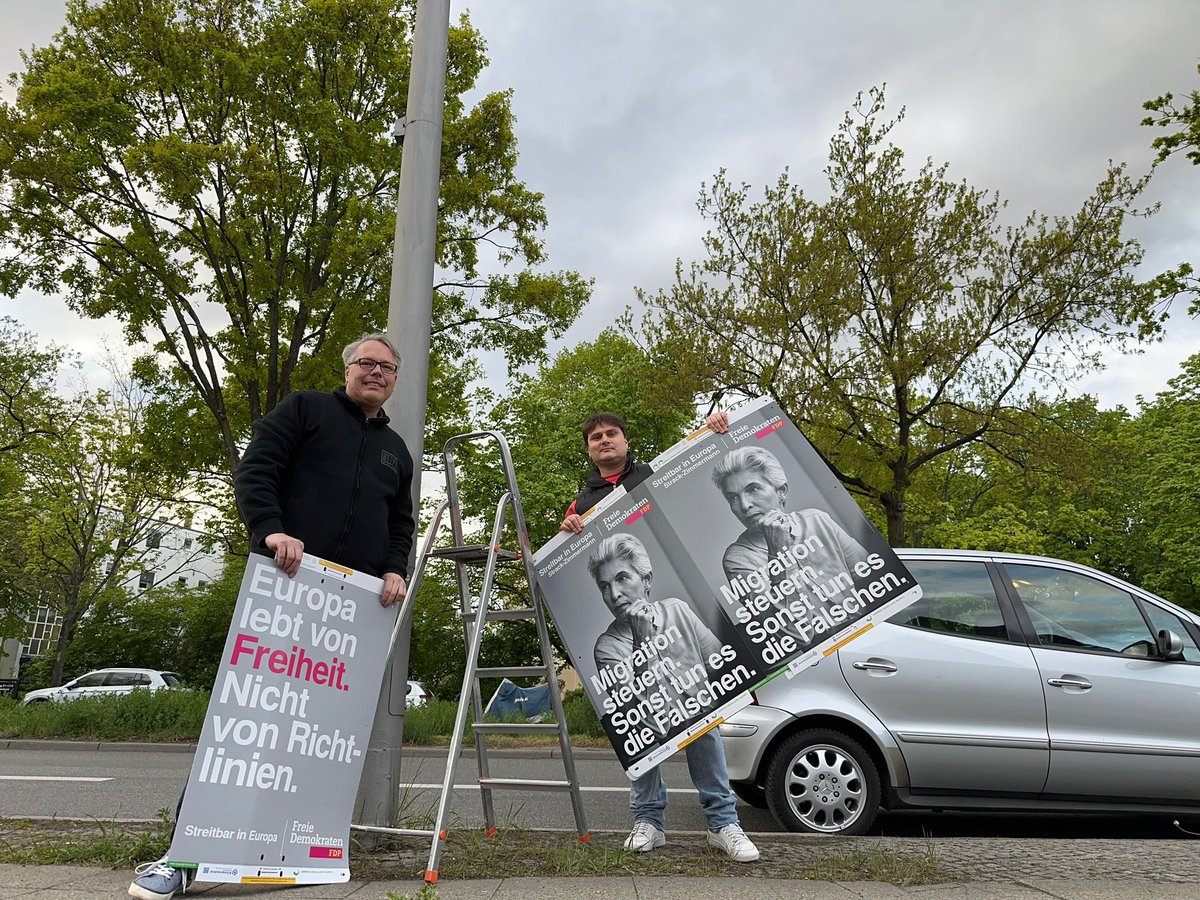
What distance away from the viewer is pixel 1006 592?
5.82 m

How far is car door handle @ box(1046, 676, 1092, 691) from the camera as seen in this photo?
5.50 metres

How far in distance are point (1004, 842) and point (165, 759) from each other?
10286 mm

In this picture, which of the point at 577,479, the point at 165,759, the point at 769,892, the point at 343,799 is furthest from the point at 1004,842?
the point at 577,479

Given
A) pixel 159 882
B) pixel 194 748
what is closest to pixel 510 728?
pixel 159 882

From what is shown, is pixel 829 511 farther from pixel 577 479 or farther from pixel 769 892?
pixel 577 479

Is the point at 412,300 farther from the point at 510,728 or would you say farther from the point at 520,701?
the point at 520,701

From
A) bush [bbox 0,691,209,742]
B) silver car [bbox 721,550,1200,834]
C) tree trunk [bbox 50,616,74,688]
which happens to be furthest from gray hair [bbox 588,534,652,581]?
tree trunk [bbox 50,616,74,688]

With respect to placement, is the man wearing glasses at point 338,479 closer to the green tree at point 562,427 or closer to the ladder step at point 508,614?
the ladder step at point 508,614

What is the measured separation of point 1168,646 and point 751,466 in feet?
10.4

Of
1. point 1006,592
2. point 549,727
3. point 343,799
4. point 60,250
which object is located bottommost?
point 343,799

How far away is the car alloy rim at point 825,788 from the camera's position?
17.5 feet

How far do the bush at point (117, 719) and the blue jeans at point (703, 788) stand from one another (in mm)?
10898

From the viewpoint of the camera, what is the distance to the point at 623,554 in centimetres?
425

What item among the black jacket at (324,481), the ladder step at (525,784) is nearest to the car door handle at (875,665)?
the ladder step at (525,784)
